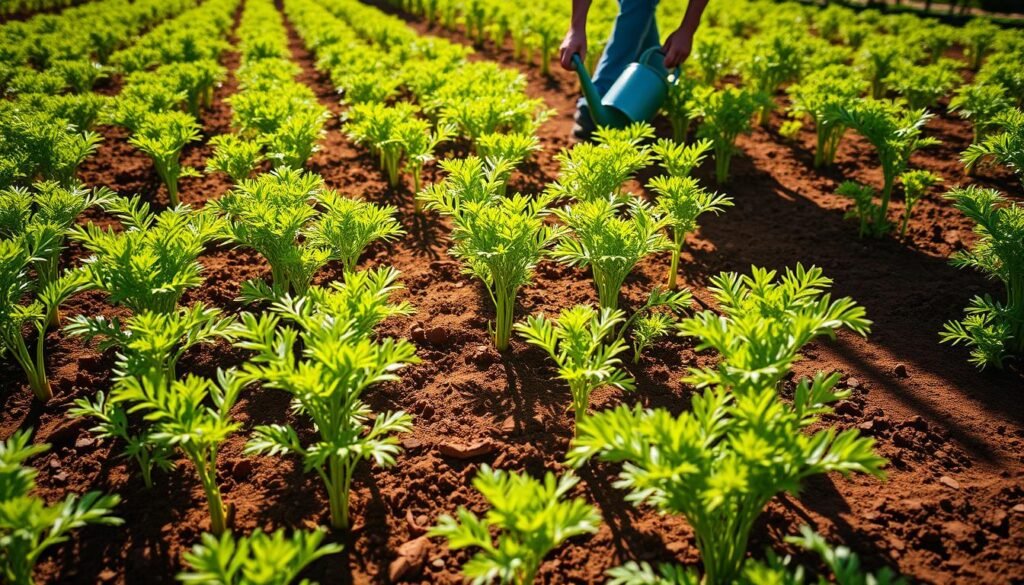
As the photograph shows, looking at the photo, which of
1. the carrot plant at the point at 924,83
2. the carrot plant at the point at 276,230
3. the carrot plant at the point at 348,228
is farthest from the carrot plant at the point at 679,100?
the carrot plant at the point at 276,230

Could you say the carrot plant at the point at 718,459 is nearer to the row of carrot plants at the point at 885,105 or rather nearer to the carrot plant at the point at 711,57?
the row of carrot plants at the point at 885,105

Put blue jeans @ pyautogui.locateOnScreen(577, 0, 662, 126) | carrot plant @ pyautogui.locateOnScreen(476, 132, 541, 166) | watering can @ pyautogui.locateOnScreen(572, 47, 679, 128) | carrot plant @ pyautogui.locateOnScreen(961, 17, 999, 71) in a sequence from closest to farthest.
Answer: carrot plant @ pyautogui.locateOnScreen(476, 132, 541, 166), watering can @ pyautogui.locateOnScreen(572, 47, 679, 128), blue jeans @ pyautogui.locateOnScreen(577, 0, 662, 126), carrot plant @ pyautogui.locateOnScreen(961, 17, 999, 71)

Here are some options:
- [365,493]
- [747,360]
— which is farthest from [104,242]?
[747,360]

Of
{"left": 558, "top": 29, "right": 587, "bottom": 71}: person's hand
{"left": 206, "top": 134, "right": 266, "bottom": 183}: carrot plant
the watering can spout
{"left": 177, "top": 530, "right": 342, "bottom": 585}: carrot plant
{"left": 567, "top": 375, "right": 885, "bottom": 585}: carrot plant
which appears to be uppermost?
{"left": 558, "top": 29, "right": 587, "bottom": 71}: person's hand

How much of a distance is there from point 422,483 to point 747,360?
1501mm

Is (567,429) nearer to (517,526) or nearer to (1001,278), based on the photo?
(517,526)

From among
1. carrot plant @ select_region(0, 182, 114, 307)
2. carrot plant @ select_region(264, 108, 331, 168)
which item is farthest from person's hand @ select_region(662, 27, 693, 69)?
carrot plant @ select_region(0, 182, 114, 307)

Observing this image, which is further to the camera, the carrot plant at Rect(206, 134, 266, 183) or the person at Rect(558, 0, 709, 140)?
the person at Rect(558, 0, 709, 140)

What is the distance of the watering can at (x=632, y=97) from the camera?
222 inches

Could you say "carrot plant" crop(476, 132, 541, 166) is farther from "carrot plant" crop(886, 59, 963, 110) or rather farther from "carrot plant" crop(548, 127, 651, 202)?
"carrot plant" crop(886, 59, 963, 110)

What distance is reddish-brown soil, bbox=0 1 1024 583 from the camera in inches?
93.4

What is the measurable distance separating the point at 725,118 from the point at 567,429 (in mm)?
3641

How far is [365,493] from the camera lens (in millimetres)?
2658

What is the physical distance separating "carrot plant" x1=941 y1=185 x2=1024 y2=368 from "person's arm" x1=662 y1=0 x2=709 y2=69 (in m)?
2.97
